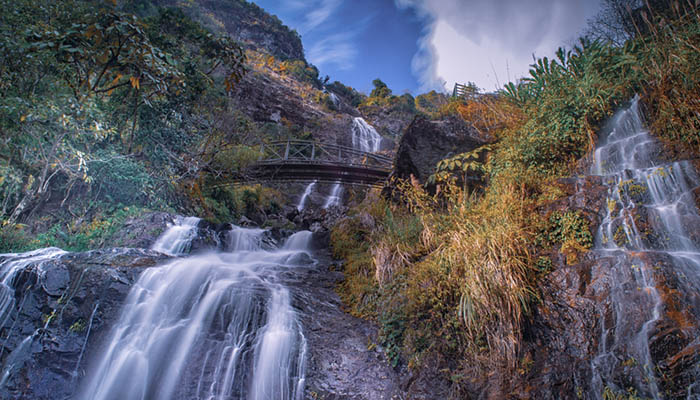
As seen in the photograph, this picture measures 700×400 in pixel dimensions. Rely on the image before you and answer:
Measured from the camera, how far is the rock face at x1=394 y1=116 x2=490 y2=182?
748cm

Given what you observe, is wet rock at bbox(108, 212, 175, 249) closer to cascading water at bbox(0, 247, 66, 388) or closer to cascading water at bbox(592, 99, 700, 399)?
cascading water at bbox(0, 247, 66, 388)

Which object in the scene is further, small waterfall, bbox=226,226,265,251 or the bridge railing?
the bridge railing

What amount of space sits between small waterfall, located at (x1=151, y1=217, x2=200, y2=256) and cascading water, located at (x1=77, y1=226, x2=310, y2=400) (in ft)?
8.00

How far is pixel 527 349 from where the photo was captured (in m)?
3.38

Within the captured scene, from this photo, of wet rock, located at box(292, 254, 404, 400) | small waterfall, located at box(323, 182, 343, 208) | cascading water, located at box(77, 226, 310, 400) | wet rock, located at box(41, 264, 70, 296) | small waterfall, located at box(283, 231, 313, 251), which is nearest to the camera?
wet rock, located at box(292, 254, 404, 400)

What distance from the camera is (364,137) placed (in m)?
29.3

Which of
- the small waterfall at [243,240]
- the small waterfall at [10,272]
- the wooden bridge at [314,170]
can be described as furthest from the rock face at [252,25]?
the small waterfall at [10,272]

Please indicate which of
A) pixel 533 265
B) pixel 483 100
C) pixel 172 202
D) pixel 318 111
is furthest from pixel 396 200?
pixel 318 111

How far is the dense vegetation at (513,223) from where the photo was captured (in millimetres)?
3643

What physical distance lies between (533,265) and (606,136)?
3143 mm

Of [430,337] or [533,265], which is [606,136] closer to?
[533,265]

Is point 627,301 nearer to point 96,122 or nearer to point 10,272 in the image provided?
point 10,272

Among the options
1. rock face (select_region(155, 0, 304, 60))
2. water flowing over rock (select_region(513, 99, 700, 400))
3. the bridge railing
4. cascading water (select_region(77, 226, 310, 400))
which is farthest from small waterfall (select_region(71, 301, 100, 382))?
rock face (select_region(155, 0, 304, 60))

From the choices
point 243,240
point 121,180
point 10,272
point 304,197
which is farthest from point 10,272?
point 304,197
